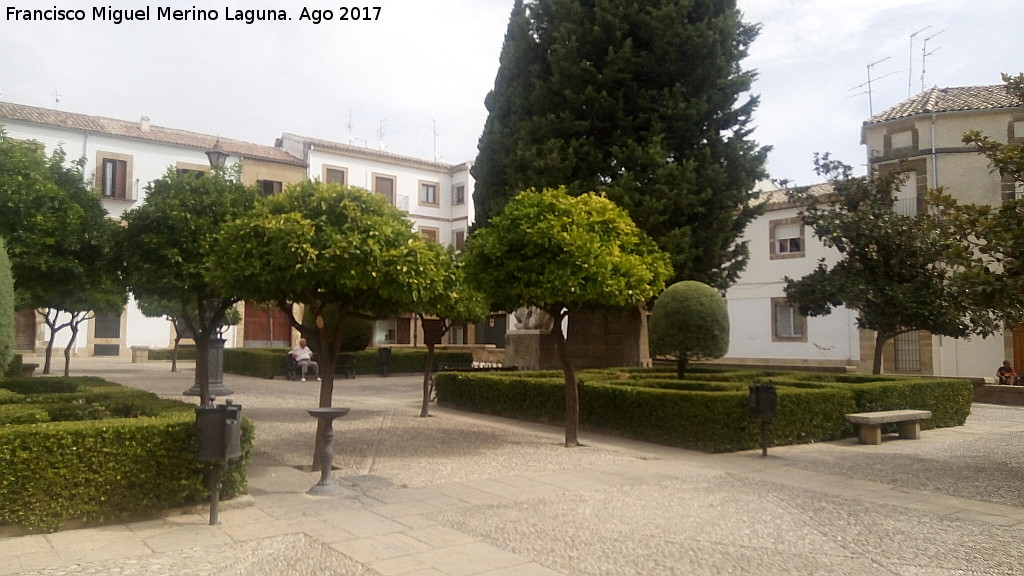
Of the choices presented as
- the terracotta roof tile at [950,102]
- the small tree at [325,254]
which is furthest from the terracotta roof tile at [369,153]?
the small tree at [325,254]

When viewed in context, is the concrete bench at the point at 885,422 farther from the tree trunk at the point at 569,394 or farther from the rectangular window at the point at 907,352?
the rectangular window at the point at 907,352

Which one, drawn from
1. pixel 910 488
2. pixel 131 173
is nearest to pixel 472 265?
pixel 910 488

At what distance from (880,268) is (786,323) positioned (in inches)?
446

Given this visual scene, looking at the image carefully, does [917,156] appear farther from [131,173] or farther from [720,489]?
[131,173]

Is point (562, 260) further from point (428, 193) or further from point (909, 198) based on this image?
point (428, 193)

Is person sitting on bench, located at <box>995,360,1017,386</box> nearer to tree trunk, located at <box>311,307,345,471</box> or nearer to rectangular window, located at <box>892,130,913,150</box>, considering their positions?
rectangular window, located at <box>892,130,913,150</box>

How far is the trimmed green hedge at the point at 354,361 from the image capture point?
76.9ft

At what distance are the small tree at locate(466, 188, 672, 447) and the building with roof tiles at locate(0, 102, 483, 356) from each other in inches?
809

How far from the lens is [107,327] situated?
33.8 meters

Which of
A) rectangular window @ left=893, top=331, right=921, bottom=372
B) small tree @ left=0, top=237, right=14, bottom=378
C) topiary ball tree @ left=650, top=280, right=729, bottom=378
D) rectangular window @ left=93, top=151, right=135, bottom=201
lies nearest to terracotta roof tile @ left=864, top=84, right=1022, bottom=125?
rectangular window @ left=893, top=331, right=921, bottom=372

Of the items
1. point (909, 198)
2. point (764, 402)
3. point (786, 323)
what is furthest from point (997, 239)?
point (786, 323)

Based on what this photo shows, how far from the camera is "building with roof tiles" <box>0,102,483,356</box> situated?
3225cm

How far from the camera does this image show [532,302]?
1063cm

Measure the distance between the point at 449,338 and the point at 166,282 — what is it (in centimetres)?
3299
